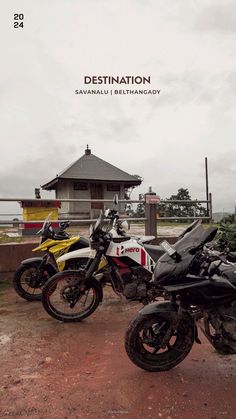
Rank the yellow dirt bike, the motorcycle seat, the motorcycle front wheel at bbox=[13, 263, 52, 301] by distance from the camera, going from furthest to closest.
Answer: the motorcycle front wheel at bbox=[13, 263, 52, 301] → the yellow dirt bike → the motorcycle seat

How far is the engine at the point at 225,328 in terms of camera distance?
2596 millimetres

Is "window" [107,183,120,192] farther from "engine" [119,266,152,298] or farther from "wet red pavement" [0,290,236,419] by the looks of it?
"wet red pavement" [0,290,236,419]

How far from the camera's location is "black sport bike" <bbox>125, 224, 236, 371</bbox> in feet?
8.34

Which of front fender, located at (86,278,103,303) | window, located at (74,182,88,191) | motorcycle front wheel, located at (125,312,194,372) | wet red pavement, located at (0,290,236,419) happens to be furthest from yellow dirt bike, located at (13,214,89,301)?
window, located at (74,182,88,191)

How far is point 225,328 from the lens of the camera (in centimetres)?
260

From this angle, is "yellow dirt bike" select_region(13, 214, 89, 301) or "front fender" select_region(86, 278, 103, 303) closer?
"front fender" select_region(86, 278, 103, 303)

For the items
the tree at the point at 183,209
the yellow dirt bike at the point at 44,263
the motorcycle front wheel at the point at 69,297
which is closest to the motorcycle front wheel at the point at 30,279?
the yellow dirt bike at the point at 44,263

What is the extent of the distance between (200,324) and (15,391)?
1557 mm

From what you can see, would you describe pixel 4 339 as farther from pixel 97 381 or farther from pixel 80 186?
pixel 80 186

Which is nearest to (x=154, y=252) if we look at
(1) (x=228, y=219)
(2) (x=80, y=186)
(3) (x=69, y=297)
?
(3) (x=69, y=297)

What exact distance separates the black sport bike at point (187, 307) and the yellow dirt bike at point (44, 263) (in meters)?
2.14

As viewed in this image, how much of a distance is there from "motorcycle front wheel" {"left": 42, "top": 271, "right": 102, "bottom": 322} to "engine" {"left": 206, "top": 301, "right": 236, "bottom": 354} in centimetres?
180

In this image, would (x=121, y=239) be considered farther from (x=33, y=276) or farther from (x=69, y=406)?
(x=69, y=406)

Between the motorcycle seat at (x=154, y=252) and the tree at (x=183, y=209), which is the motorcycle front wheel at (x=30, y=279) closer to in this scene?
the motorcycle seat at (x=154, y=252)
